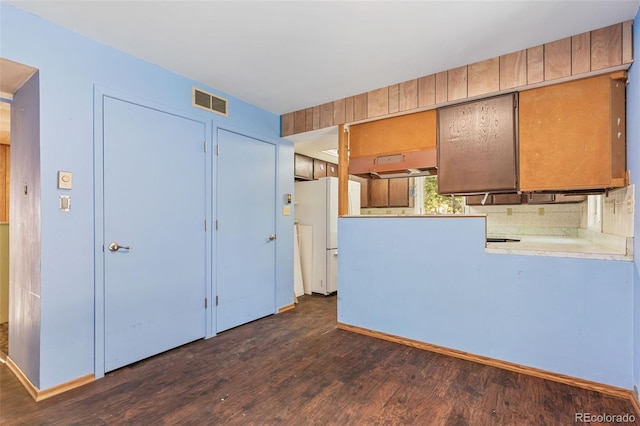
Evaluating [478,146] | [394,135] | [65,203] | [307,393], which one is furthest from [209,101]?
[307,393]

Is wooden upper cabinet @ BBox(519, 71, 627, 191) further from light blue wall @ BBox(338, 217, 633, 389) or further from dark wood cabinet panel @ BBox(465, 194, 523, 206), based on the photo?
dark wood cabinet panel @ BBox(465, 194, 523, 206)

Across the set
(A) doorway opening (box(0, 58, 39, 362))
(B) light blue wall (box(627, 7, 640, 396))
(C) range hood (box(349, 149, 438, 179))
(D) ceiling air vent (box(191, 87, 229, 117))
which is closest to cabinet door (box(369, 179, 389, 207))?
(C) range hood (box(349, 149, 438, 179))

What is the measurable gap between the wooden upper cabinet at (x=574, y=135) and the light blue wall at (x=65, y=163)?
10.4 ft

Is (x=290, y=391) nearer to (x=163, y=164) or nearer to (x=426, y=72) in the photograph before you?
(x=163, y=164)

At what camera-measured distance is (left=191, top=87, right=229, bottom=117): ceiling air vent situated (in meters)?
2.94

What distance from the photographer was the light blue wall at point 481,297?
2.13 m

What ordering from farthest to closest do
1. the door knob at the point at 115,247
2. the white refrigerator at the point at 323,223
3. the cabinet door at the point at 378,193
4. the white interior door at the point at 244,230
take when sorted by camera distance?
the cabinet door at the point at 378,193
the white refrigerator at the point at 323,223
the white interior door at the point at 244,230
the door knob at the point at 115,247

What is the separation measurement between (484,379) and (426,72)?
2.50m

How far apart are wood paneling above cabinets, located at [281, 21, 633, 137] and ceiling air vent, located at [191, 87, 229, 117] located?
3.41ft

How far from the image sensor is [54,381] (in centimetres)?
206

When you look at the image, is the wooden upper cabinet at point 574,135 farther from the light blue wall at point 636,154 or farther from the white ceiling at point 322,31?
the white ceiling at point 322,31

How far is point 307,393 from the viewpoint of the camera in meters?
2.09

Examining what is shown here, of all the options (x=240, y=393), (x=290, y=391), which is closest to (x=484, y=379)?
(x=290, y=391)

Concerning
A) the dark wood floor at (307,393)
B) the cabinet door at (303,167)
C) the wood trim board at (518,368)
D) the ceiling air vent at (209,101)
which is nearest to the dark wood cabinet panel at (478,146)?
the wood trim board at (518,368)
